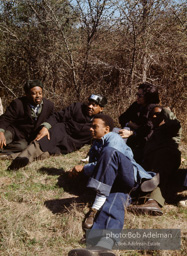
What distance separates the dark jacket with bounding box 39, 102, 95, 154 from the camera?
509 cm

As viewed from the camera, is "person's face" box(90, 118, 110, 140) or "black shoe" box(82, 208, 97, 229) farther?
"person's face" box(90, 118, 110, 140)

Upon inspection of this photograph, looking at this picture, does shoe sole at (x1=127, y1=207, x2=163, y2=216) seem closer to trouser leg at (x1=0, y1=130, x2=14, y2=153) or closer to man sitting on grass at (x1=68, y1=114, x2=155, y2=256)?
man sitting on grass at (x1=68, y1=114, x2=155, y2=256)

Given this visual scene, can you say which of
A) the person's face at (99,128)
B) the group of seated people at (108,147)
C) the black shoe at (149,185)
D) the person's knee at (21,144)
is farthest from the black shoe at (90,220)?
the person's knee at (21,144)

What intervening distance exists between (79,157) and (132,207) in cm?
209

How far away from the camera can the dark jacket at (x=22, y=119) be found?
16.3 feet

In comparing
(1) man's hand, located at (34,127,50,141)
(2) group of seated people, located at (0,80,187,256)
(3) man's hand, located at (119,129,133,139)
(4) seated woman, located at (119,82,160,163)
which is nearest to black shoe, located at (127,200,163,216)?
(2) group of seated people, located at (0,80,187,256)

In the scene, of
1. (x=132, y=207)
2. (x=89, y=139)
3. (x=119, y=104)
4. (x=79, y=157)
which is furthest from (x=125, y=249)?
(x=119, y=104)

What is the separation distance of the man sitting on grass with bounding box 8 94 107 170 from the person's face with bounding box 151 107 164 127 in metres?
1.17

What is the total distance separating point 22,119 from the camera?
5043mm

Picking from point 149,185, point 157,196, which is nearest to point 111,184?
point 149,185

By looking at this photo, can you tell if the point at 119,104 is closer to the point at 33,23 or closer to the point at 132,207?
the point at 33,23

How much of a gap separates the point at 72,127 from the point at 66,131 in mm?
143

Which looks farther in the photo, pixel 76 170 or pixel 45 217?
pixel 76 170

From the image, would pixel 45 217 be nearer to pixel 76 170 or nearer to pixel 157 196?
pixel 76 170
